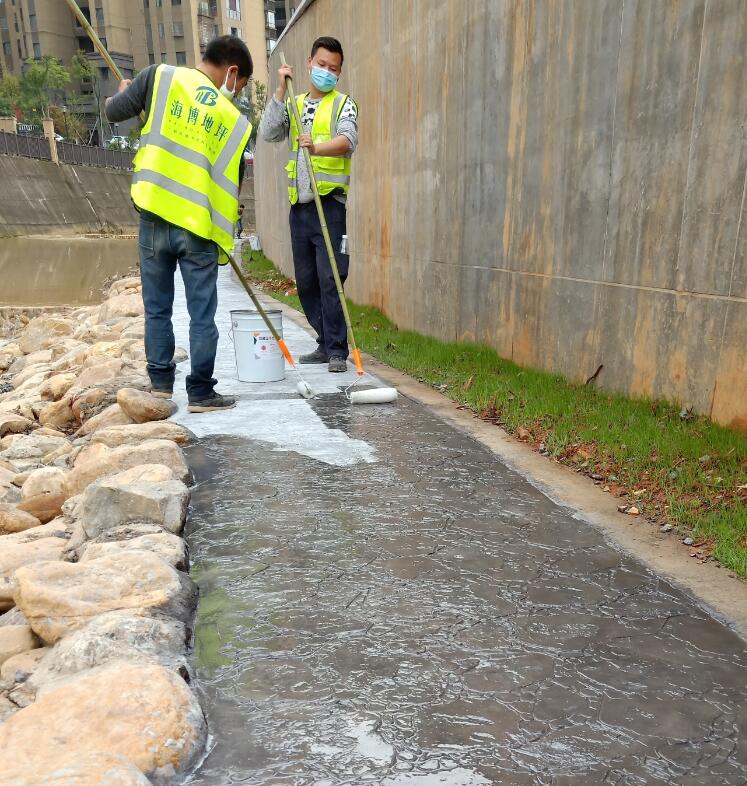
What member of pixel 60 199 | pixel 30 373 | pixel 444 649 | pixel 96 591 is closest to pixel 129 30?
pixel 60 199

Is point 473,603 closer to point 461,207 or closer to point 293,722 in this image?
point 293,722

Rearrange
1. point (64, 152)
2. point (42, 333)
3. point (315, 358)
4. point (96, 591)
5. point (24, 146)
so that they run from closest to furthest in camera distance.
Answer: point (96, 591)
point (315, 358)
point (42, 333)
point (24, 146)
point (64, 152)

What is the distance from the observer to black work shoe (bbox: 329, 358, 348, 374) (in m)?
4.91

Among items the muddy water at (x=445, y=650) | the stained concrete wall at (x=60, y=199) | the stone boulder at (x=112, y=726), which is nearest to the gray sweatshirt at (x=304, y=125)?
the muddy water at (x=445, y=650)

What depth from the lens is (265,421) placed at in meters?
3.82

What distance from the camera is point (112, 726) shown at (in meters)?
1.49

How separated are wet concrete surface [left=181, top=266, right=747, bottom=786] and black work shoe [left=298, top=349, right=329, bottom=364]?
7.66ft

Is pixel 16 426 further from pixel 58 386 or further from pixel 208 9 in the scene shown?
pixel 208 9

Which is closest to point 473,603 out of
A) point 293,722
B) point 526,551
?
point 526,551

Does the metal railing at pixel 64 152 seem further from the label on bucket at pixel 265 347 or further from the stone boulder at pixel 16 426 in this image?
the label on bucket at pixel 265 347

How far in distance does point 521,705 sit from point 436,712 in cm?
20

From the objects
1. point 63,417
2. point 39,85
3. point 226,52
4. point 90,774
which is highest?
point 39,85

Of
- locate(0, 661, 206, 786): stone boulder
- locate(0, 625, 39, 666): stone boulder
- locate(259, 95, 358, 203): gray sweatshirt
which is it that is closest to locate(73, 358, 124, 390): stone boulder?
locate(259, 95, 358, 203): gray sweatshirt

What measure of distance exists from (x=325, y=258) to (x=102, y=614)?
335 centimetres
